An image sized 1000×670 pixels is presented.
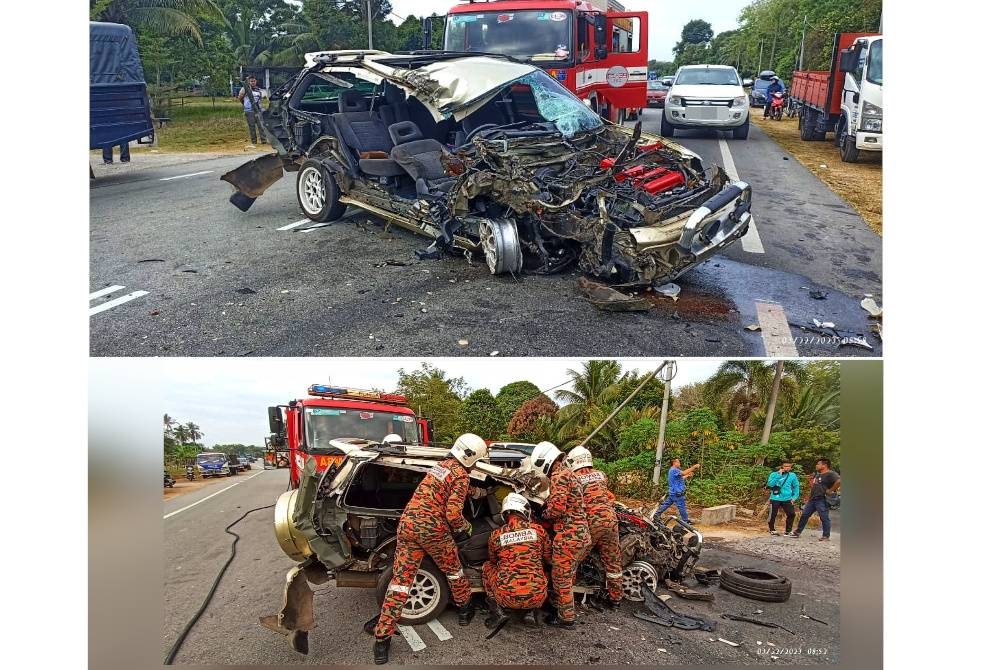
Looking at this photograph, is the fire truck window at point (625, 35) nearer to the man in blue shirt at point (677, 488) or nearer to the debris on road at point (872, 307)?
the debris on road at point (872, 307)

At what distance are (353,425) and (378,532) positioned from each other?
1.44m

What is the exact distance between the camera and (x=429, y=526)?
14.0ft

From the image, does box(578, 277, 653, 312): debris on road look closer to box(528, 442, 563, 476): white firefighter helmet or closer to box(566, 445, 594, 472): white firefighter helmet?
box(566, 445, 594, 472): white firefighter helmet

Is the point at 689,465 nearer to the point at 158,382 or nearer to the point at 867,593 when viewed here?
the point at 867,593

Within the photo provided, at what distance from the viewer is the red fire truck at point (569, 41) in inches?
370

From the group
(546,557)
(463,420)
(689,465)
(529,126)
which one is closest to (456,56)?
(529,126)

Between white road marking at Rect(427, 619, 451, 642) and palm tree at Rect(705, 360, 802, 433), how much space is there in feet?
7.22

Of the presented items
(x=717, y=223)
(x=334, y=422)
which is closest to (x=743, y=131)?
(x=717, y=223)

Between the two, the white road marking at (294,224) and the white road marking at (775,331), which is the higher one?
the white road marking at (294,224)

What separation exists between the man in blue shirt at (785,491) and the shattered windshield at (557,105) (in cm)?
356

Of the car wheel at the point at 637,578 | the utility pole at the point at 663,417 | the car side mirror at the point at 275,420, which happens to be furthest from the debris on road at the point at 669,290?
the car side mirror at the point at 275,420

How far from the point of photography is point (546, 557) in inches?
177

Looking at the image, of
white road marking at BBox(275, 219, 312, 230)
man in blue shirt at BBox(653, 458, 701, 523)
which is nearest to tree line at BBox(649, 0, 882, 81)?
man in blue shirt at BBox(653, 458, 701, 523)

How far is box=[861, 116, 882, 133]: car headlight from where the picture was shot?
7.03m
